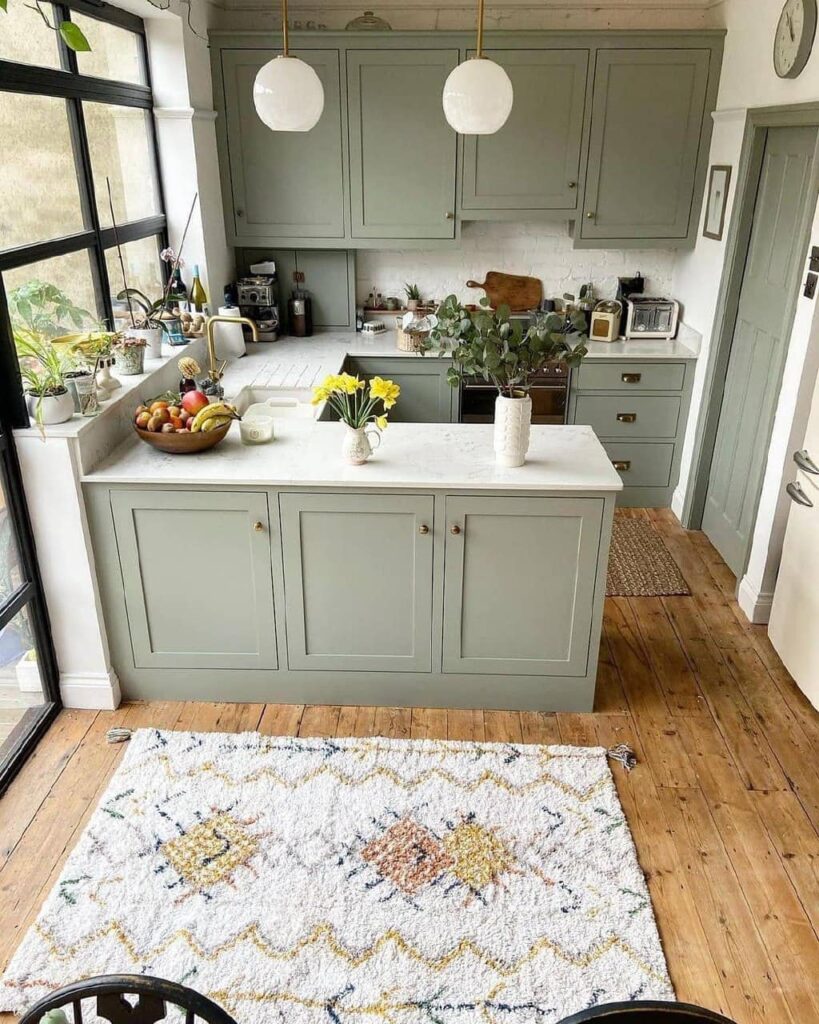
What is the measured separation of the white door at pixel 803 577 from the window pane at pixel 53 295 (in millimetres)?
2831

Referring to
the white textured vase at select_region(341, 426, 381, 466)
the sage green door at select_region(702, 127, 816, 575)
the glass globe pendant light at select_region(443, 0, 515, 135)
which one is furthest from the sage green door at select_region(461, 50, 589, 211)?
the white textured vase at select_region(341, 426, 381, 466)

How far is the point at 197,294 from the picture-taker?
4066 millimetres

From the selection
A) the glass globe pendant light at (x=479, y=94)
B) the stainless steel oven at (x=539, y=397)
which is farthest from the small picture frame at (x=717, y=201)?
the glass globe pendant light at (x=479, y=94)

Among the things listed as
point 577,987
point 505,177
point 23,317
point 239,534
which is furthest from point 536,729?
point 505,177

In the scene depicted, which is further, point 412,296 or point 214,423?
point 412,296

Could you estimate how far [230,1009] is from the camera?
1988mm

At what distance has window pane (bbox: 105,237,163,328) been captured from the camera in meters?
3.57

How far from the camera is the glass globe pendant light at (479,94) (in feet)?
7.82

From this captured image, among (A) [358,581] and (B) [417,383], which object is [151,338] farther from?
(B) [417,383]

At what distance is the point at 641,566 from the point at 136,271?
283 cm

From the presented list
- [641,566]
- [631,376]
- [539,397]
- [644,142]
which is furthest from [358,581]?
[644,142]

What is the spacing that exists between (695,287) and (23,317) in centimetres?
343

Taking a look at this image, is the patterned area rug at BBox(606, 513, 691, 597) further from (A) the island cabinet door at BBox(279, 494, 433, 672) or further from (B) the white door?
(A) the island cabinet door at BBox(279, 494, 433, 672)

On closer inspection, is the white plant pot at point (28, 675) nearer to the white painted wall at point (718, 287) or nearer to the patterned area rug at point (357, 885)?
the patterned area rug at point (357, 885)
